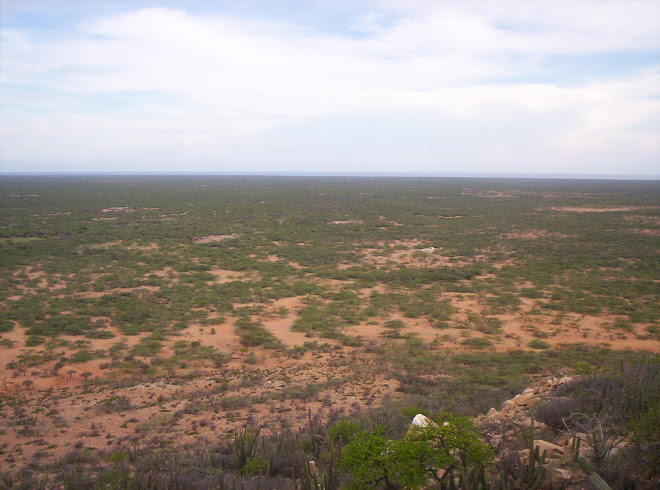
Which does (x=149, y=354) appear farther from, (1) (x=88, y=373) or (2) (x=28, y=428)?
(2) (x=28, y=428)

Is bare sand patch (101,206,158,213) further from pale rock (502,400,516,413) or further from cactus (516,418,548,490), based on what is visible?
cactus (516,418,548,490)

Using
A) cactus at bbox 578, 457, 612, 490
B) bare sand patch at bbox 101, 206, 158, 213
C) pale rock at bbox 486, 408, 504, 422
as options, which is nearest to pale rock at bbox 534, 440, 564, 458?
cactus at bbox 578, 457, 612, 490

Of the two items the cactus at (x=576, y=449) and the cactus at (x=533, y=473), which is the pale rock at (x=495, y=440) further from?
the cactus at (x=533, y=473)

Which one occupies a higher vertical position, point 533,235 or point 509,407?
point 533,235

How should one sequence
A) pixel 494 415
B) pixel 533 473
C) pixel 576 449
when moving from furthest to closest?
pixel 494 415 → pixel 576 449 → pixel 533 473

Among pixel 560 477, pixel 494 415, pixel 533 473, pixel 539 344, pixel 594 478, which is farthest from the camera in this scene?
pixel 539 344

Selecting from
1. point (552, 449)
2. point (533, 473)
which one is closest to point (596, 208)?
point (552, 449)

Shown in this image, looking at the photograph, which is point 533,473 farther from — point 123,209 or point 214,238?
point 123,209

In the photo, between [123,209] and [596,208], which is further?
[596,208]

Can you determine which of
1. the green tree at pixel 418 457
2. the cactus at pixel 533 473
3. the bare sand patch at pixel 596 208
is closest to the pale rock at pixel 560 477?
the cactus at pixel 533 473
